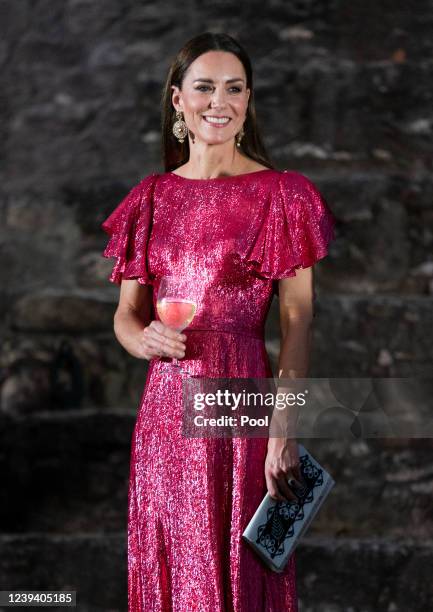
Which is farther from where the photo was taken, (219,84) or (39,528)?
(39,528)

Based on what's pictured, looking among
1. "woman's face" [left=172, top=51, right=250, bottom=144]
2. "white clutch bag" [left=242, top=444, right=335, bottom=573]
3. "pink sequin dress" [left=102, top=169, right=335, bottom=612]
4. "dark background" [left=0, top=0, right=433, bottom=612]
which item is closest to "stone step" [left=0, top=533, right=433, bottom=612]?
"dark background" [left=0, top=0, right=433, bottom=612]

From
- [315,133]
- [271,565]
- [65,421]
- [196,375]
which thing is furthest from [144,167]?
[271,565]

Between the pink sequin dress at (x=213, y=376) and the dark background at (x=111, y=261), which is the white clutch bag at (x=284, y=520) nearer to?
the pink sequin dress at (x=213, y=376)

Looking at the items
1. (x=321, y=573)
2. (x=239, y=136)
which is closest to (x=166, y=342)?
(x=239, y=136)

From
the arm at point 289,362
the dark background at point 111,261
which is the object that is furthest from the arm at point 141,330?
the dark background at point 111,261

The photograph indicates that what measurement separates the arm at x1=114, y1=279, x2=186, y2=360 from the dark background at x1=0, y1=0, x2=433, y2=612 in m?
1.31

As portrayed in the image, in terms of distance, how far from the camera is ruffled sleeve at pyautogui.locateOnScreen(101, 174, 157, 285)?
2422 millimetres

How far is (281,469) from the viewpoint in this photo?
2217 mm

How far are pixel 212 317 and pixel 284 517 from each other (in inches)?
17.3

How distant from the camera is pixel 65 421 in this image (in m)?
3.81

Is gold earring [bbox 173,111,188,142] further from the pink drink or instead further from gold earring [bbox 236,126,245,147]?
the pink drink

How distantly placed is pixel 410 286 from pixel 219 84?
1.67 m

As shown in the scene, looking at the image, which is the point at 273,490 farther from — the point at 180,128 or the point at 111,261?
the point at 111,261

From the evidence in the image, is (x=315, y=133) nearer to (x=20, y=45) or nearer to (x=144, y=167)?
(x=144, y=167)
